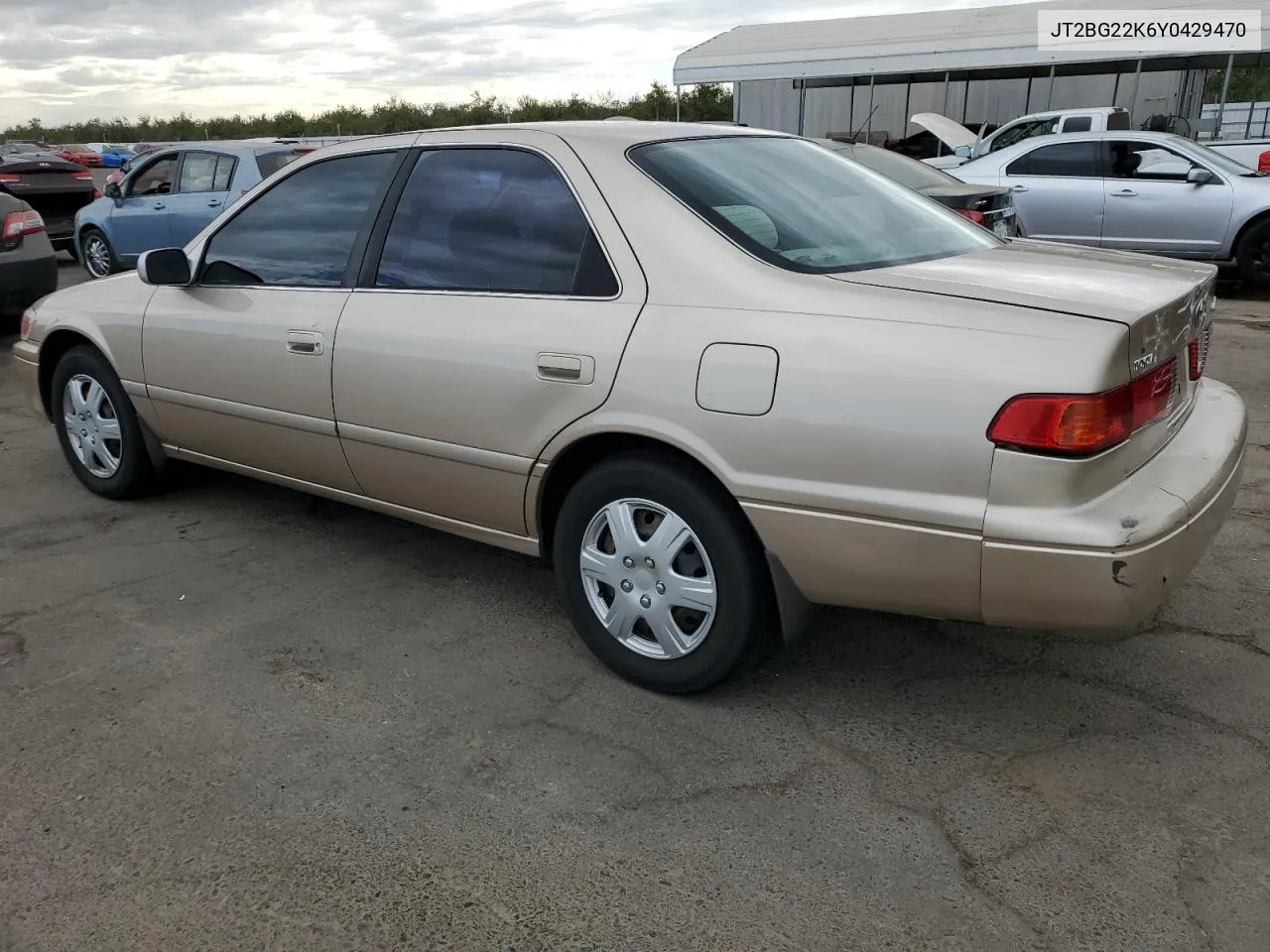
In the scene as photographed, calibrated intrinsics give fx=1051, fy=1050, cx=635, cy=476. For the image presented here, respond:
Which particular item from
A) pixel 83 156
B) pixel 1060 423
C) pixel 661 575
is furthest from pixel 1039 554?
pixel 83 156

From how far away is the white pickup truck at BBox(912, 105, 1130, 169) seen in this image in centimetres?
1315

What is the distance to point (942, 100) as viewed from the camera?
27.2 meters

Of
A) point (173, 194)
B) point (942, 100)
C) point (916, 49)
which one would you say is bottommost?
point (173, 194)

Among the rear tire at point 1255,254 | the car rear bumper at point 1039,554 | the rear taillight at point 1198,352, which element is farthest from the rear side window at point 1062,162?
the car rear bumper at point 1039,554

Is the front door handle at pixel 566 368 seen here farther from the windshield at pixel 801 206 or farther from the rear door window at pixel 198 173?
the rear door window at pixel 198 173

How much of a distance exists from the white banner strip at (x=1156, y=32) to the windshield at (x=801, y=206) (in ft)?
52.6

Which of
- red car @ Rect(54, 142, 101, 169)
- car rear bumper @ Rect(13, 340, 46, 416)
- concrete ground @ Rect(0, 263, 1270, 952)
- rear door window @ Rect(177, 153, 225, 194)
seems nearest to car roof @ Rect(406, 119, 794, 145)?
concrete ground @ Rect(0, 263, 1270, 952)

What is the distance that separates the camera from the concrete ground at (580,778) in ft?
7.08

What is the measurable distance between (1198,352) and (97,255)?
11.9 metres

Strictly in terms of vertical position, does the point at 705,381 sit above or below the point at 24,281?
above

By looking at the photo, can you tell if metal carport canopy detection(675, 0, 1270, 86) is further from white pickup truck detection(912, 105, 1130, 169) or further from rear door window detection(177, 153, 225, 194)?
rear door window detection(177, 153, 225, 194)

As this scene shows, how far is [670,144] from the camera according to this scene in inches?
125

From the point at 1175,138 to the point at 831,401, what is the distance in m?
9.77

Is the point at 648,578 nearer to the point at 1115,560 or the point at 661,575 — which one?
the point at 661,575
